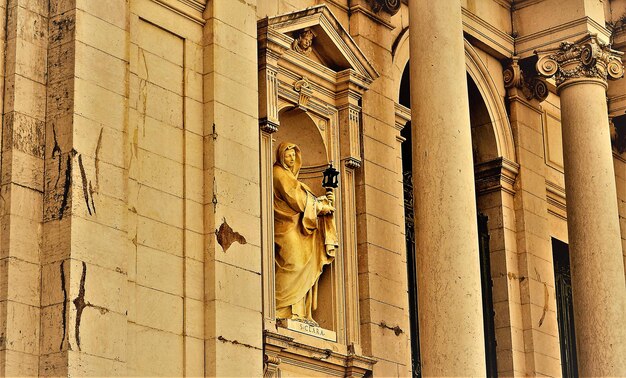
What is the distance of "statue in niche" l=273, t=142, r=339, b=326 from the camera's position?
822 inches

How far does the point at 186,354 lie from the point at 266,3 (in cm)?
643

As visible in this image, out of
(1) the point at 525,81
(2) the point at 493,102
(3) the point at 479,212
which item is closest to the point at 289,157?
(3) the point at 479,212

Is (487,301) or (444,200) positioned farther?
(487,301)

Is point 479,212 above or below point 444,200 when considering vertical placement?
above

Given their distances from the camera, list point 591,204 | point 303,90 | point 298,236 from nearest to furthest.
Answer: point 298,236 → point 303,90 → point 591,204

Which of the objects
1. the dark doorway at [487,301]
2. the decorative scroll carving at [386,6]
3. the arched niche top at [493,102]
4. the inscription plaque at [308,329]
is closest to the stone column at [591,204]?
the arched niche top at [493,102]

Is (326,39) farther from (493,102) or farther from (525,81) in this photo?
(525,81)

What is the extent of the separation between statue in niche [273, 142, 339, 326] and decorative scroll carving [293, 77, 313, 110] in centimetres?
66

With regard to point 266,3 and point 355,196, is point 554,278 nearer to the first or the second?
point 355,196

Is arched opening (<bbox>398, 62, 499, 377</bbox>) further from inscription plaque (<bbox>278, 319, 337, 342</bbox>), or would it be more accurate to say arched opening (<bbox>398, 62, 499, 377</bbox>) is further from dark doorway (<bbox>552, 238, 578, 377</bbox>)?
inscription plaque (<bbox>278, 319, 337, 342</bbox>)

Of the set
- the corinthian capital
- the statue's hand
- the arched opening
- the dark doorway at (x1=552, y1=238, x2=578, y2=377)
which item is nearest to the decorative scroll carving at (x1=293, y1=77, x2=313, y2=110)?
the statue's hand

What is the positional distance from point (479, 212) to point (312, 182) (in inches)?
200

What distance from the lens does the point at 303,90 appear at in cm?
2155

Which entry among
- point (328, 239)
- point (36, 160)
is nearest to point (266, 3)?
point (328, 239)
